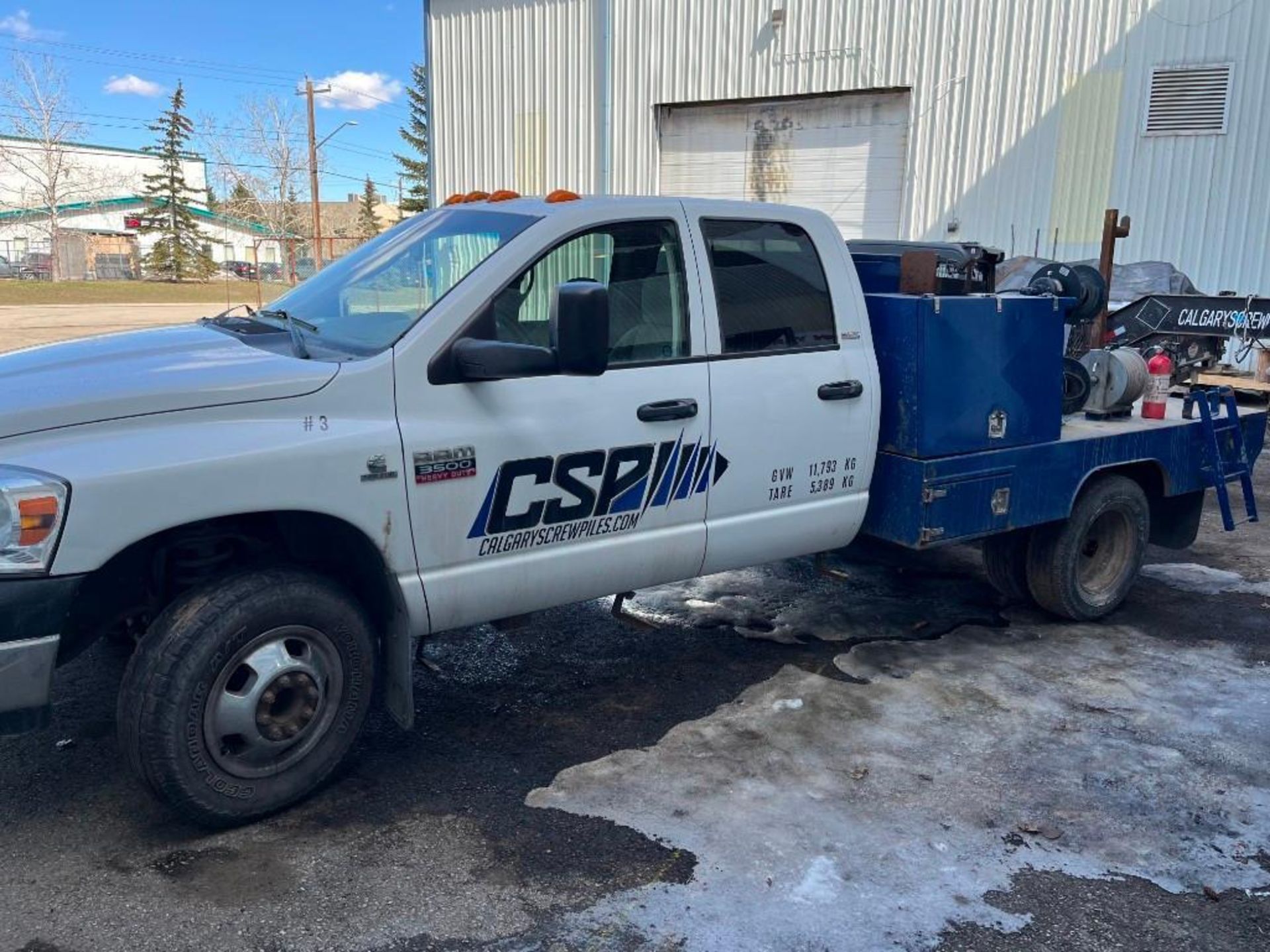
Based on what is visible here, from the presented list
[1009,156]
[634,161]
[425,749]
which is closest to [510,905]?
[425,749]

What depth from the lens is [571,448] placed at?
3.91 metres

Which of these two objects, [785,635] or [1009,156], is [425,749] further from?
[1009,156]

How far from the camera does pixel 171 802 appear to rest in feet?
11.2

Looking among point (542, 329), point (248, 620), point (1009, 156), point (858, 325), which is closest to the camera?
point (248, 620)

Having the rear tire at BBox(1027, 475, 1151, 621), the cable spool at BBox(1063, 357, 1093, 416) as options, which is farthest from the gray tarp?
the rear tire at BBox(1027, 475, 1151, 621)

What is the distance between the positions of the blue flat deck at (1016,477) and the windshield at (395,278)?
80.2 inches

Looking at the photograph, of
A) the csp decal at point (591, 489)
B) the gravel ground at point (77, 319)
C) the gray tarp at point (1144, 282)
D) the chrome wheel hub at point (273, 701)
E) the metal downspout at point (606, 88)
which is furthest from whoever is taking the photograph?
the gravel ground at point (77, 319)

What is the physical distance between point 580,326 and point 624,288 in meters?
0.68

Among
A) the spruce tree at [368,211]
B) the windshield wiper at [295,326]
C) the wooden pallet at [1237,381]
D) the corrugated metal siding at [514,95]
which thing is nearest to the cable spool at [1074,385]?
the windshield wiper at [295,326]

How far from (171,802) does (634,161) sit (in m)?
15.5

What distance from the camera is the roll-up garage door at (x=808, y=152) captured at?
15586mm

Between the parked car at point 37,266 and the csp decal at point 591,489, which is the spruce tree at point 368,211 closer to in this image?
the parked car at point 37,266

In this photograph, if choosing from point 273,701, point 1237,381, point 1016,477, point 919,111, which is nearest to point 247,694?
point 273,701

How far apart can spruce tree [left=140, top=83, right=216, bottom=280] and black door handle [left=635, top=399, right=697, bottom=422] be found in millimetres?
72453
